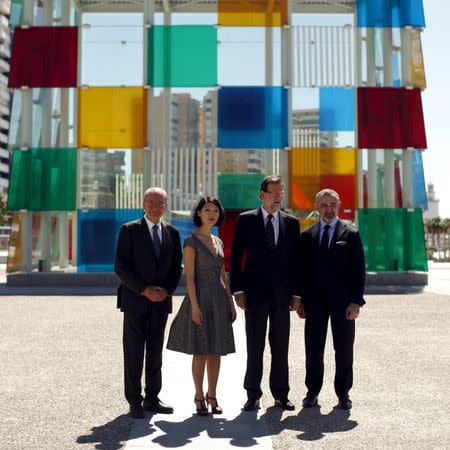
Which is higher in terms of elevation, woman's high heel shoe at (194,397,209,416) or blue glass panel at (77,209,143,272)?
blue glass panel at (77,209,143,272)

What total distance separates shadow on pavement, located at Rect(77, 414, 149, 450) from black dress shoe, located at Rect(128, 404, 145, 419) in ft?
0.24

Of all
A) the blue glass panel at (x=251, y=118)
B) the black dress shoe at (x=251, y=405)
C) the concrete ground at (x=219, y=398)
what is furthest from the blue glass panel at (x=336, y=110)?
the black dress shoe at (x=251, y=405)

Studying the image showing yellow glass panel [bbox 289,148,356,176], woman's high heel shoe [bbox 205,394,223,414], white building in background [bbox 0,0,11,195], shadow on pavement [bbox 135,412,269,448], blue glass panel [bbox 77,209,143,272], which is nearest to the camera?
shadow on pavement [bbox 135,412,269,448]

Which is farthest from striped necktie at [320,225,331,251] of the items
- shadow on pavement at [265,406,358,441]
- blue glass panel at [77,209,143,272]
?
blue glass panel at [77,209,143,272]

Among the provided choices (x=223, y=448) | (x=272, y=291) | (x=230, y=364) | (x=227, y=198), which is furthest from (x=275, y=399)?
(x=227, y=198)

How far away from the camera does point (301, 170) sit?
22.6 m

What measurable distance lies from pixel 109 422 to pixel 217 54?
18.7 m

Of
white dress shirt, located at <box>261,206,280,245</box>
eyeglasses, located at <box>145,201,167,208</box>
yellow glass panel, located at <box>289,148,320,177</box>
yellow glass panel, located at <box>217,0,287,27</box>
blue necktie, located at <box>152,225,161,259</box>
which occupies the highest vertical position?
yellow glass panel, located at <box>217,0,287,27</box>

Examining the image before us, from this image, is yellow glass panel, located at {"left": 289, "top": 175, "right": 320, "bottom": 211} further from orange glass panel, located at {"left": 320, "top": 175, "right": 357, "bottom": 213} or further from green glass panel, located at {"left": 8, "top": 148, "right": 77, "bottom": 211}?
green glass panel, located at {"left": 8, "top": 148, "right": 77, "bottom": 211}

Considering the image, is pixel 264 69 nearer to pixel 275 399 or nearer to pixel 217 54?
Answer: pixel 217 54

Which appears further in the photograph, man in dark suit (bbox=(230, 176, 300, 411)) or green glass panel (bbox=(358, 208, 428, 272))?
green glass panel (bbox=(358, 208, 428, 272))

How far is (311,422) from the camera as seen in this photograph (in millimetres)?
5648

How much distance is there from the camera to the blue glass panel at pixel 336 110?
2269cm

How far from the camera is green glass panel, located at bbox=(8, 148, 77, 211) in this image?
22.5 metres
